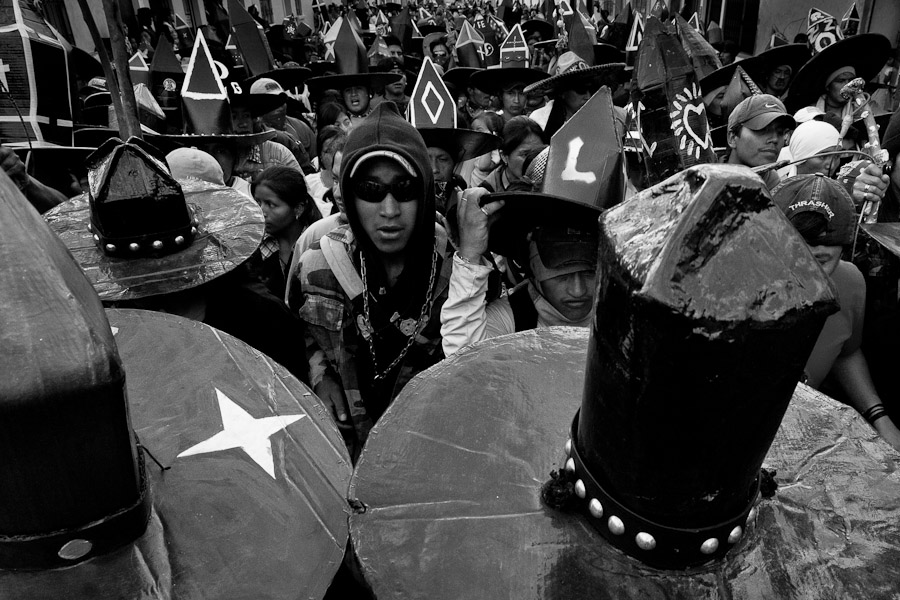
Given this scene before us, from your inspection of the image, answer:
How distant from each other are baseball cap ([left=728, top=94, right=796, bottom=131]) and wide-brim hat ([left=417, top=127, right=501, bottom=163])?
1.71m

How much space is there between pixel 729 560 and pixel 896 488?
397 millimetres

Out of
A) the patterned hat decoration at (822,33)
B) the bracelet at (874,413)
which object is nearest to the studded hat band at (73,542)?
the bracelet at (874,413)

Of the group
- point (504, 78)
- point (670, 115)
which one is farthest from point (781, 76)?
point (670, 115)

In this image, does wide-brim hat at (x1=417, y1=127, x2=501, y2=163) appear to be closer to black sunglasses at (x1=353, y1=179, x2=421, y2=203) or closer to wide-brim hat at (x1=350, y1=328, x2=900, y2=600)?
black sunglasses at (x1=353, y1=179, x2=421, y2=203)

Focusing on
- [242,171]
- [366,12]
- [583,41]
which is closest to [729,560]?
[242,171]

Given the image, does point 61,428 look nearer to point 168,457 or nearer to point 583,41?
point 168,457

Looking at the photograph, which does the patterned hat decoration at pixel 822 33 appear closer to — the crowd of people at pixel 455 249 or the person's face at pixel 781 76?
the person's face at pixel 781 76

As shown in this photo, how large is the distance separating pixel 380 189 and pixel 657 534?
1792 mm

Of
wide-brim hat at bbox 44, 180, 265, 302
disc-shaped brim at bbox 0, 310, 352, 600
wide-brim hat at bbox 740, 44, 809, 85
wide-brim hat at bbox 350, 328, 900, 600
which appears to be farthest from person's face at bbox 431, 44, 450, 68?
wide-brim hat at bbox 350, 328, 900, 600

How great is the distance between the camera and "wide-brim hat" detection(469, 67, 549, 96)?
6684 millimetres

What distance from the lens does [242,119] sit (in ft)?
18.9

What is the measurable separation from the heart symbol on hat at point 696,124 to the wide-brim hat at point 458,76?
5.98 meters

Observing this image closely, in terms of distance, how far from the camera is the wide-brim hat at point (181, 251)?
7.71 ft

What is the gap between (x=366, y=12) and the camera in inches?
945
